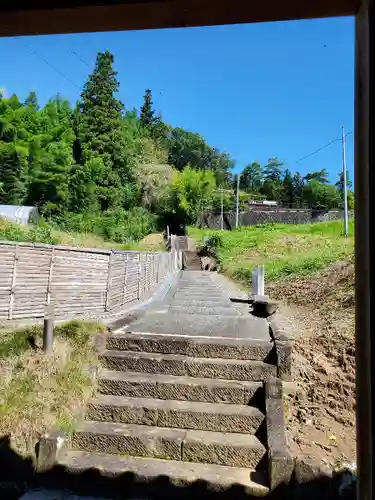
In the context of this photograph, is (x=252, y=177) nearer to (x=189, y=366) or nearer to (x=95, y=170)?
(x=95, y=170)

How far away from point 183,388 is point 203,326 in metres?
1.82

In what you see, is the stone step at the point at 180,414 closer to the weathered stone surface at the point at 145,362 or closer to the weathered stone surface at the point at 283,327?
the weathered stone surface at the point at 145,362

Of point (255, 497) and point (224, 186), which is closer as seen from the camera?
point (255, 497)

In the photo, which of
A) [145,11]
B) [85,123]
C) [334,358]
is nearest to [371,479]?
[145,11]

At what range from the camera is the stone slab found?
5.29 metres

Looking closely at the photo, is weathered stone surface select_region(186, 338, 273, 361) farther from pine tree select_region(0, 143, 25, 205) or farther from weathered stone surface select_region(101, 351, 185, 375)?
pine tree select_region(0, 143, 25, 205)

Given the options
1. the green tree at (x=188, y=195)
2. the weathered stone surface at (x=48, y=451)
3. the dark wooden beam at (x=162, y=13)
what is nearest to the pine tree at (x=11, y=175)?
the green tree at (x=188, y=195)

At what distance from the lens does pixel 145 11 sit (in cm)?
124

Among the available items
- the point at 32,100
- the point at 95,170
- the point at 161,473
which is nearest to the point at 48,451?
the point at 161,473

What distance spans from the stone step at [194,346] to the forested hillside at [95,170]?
97.0ft

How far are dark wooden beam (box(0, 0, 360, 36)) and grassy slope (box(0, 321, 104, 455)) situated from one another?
3.08 metres

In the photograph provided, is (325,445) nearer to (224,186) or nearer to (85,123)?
(85,123)

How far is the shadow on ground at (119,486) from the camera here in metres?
3.07

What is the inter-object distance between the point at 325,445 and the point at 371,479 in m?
2.89
